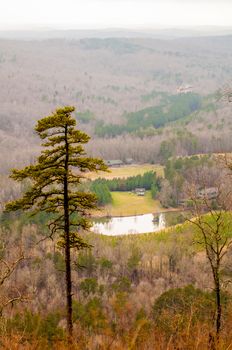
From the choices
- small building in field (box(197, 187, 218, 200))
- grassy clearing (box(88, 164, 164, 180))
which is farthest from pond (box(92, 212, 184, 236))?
grassy clearing (box(88, 164, 164, 180))

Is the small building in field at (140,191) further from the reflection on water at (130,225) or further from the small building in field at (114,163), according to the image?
the small building in field at (114,163)

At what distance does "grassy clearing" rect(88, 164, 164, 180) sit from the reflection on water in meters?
22.0

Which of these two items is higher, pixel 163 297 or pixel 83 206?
pixel 83 206

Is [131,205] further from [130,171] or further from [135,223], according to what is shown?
[130,171]

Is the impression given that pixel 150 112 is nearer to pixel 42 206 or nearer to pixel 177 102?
pixel 177 102

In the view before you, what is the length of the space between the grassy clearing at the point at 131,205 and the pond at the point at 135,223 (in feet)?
6.24

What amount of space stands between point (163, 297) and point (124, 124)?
445ft

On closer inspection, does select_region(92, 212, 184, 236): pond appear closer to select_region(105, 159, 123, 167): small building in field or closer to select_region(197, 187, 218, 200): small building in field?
select_region(197, 187, 218, 200): small building in field

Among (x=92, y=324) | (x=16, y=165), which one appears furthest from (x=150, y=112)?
(x=92, y=324)

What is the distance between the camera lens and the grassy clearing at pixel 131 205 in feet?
282

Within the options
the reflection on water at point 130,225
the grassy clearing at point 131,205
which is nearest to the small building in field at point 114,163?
the grassy clearing at point 131,205

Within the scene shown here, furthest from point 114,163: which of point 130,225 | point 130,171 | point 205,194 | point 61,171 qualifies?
point 61,171

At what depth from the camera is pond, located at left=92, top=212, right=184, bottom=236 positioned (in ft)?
245

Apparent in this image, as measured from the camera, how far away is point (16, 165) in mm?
115000
